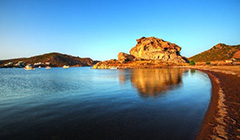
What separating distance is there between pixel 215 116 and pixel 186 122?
305 centimetres

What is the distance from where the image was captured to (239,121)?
35.6 feet

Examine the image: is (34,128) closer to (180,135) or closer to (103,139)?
(103,139)

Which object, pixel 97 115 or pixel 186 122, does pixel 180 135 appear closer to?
pixel 186 122

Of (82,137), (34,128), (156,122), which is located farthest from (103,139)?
(34,128)

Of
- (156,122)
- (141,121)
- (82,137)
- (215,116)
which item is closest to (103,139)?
(82,137)

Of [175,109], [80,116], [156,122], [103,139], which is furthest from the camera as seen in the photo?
[175,109]

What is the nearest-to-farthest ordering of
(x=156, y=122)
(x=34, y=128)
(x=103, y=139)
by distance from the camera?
(x=103, y=139) < (x=34, y=128) < (x=156, y=122)

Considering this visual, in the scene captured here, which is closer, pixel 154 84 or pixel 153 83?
pixel 154 84

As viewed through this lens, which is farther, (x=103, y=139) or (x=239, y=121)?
(x=239, y=121)

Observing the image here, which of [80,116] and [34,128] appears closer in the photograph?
[34,128]

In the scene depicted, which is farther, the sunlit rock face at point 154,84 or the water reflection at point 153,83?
the sunlit rock face at point 154,84

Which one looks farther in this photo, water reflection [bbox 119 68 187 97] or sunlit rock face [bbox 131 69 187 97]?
sunlit rock face [bbox 131 69 187 97]

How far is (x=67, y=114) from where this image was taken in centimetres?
1454

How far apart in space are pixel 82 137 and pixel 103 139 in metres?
1.62
